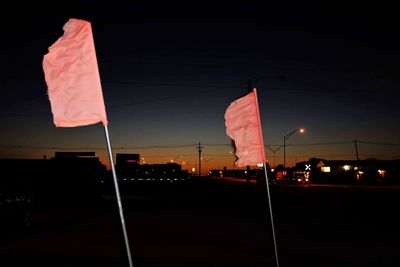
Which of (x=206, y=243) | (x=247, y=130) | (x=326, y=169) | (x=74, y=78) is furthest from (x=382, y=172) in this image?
(x=74, y=78)

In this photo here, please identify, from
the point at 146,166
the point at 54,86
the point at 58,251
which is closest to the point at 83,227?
the point at 58,251

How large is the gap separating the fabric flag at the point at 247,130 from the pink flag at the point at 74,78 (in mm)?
2971

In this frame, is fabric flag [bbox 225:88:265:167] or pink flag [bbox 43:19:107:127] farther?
fabric flag [bbox 225:88:265:167]

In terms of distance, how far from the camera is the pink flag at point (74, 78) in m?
4.45

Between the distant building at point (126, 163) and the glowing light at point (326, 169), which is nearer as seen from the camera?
the distant building at point (126, 163)

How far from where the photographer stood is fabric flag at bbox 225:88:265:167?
676 cm

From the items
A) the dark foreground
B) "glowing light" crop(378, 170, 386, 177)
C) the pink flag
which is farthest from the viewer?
"glowing light" crop(378, 170, 386, 177)

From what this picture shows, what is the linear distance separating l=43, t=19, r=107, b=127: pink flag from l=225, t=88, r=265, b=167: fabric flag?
2971 millimetres

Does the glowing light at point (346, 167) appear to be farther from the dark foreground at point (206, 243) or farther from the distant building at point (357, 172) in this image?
the dark foreground at point (206, 243)

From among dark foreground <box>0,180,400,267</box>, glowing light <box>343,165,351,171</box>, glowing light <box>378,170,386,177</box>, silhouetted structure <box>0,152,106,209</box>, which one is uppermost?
silhouetted structure <box>0,152,106,209</box>

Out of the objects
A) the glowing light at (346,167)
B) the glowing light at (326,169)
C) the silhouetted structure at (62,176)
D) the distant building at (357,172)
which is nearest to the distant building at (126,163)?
the distant building at (357,172)

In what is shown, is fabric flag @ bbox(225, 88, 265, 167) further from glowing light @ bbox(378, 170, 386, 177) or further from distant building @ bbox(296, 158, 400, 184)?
glowing light @ bbox(378, 170, 386, 177)

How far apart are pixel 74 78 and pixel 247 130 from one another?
3180mm

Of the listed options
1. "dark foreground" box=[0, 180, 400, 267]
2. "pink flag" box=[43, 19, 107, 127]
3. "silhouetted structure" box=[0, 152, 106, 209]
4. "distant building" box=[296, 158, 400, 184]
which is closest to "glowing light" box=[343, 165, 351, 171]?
"distant building" box=[296, 158, 400, 184]
